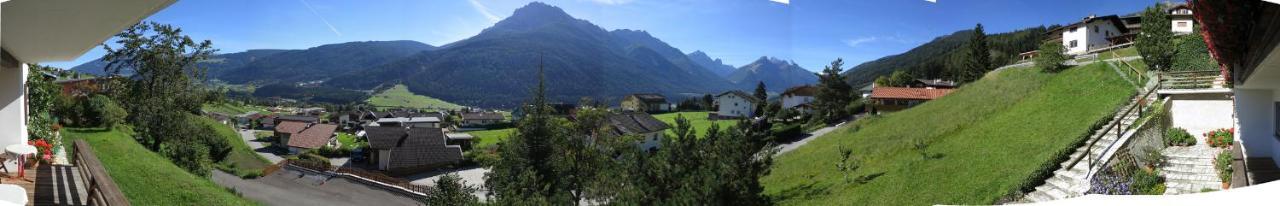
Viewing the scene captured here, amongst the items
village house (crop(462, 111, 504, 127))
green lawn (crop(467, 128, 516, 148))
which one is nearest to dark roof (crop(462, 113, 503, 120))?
village house (crop(462, 111, 504, 127))

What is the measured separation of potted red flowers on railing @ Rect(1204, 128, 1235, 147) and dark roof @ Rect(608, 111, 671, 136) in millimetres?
7579

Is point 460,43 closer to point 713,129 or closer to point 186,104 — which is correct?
point 186,104

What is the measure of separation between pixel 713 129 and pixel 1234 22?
12.9 feet

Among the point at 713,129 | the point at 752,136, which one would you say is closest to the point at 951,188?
the point at 752,136

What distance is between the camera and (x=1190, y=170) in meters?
5.22

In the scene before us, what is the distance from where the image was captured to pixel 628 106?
15039mm

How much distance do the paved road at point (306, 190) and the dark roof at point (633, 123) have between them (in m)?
5.09

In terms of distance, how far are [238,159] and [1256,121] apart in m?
19.3

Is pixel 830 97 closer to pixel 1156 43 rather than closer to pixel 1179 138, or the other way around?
pixel 1156 43

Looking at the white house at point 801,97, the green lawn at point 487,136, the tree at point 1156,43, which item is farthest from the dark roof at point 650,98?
the white house at point 801,97

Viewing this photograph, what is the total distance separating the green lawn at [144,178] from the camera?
22.6ft

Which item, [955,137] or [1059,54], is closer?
[955,137]

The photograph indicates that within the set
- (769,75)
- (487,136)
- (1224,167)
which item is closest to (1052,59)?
(769,75)

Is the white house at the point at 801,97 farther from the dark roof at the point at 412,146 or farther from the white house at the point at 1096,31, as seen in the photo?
the dark roof at the point at 412,146
